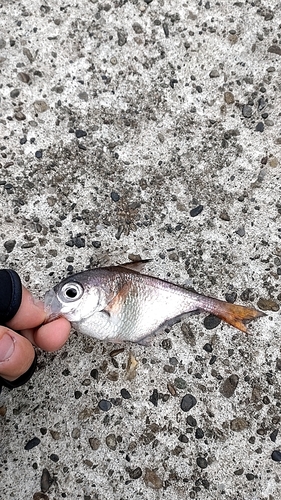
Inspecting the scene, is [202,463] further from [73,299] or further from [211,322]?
[73,299]

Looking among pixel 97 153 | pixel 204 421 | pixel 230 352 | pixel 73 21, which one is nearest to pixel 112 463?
pixel 204 421

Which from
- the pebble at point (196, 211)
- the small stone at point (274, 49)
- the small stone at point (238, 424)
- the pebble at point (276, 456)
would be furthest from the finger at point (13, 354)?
the small stone at point (274, 49)

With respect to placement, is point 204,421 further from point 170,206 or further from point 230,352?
point 170,206

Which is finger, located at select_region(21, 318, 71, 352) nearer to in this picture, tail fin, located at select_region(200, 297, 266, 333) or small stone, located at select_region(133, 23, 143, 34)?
tail fin, located at select_region(200, 297, 266, 333)

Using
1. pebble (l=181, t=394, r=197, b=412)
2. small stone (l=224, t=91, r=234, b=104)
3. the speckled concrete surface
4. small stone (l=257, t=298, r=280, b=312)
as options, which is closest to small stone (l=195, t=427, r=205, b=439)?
the speckled concrete surface

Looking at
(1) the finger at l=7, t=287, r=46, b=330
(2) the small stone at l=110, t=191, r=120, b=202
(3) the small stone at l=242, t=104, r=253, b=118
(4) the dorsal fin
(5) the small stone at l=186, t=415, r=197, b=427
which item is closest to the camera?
(1) the finger at l=7, t=287, r=46, b=330
